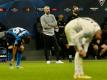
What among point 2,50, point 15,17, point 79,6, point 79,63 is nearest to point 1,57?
point 2,50

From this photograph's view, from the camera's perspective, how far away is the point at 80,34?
12.5 meters

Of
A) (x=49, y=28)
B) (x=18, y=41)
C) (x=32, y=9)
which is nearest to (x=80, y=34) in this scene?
(x=18, y=41)

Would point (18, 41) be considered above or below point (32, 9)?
below

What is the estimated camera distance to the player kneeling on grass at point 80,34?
492 inches

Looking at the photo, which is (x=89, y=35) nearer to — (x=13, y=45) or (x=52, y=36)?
(x=13, y=45)

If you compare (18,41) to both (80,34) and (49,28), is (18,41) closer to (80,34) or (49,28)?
(49,28)

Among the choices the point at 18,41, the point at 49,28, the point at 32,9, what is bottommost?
the point at 18,41

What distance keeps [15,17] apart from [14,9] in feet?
1.18

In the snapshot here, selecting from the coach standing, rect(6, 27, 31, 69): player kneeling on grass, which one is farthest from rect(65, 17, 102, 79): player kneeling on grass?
the coach standing

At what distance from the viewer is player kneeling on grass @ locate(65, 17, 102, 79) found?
12.5m

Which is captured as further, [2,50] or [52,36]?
[2,50]

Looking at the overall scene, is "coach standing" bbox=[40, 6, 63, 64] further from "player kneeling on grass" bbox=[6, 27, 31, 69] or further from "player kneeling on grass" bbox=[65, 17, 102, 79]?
"player kneeling on grass" bbox=[65, 17, 102, 79]

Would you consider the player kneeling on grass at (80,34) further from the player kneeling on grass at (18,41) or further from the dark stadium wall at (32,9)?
the dark stadium wall at (32,9)

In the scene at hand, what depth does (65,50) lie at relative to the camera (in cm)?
2327
